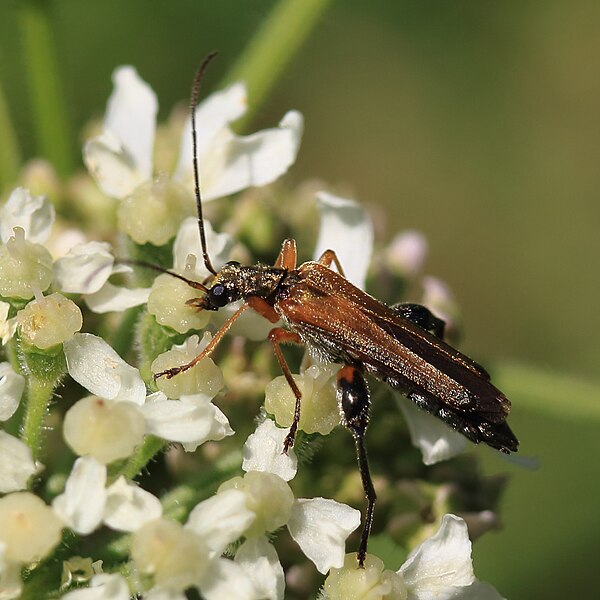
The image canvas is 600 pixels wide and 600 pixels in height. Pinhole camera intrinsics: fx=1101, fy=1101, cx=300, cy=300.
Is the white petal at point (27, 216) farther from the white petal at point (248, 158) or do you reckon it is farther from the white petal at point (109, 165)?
the white petal at point (248, 158)

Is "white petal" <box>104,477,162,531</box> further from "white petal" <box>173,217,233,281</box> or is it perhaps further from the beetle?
"white petal" <box>173,217,233,281</box>

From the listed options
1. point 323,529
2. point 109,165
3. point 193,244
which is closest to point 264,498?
point 323,529

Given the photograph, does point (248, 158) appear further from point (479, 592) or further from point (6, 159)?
point (479, 592)

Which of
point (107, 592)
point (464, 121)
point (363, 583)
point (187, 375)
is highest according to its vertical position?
point (187, 375)

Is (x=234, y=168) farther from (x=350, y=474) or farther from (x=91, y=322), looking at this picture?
(x=350, y=474)

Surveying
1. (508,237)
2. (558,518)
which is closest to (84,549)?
(558,518)

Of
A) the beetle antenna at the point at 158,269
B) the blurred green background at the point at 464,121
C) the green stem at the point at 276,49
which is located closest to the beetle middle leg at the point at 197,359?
the beetle antenna at the point at 158,269

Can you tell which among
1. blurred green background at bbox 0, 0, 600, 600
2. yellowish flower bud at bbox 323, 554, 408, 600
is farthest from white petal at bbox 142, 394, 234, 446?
blurred green background at bbox 0, 0, 600, 600
